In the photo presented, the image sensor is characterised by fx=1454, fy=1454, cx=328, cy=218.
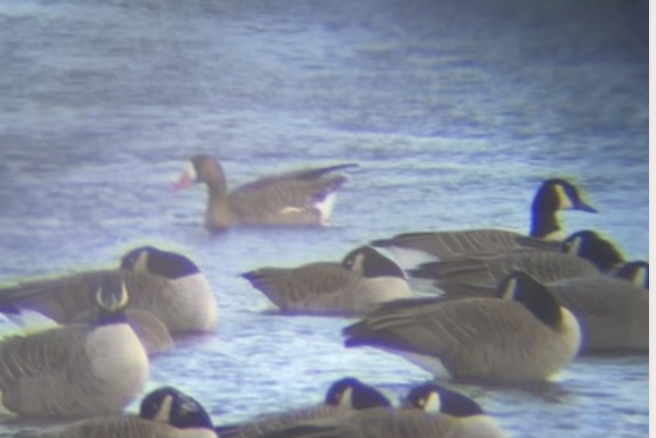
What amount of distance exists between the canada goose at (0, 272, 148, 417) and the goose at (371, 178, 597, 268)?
497 mm

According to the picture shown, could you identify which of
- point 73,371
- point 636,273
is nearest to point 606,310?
point 636,273

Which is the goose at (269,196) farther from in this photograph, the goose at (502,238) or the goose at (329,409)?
the goose at (329,409)

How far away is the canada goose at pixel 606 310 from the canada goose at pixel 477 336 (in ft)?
0.09

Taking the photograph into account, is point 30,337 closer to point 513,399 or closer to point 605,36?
point 513,399

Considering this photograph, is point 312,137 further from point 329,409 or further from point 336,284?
point 329,409

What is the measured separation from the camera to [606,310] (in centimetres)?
265

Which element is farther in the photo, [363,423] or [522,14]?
[522,14]

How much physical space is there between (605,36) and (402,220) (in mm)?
526

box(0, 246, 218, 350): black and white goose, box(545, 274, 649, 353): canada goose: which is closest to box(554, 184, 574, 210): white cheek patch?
box(545, 274, 649, 353): canada goose

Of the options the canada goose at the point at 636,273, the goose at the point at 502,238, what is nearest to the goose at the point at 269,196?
the goose at the point at 502,238

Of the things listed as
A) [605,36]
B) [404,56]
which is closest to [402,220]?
[404,56]

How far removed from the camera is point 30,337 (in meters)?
2.50

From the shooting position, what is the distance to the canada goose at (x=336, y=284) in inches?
102

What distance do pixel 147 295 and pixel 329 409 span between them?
1.23 ft
